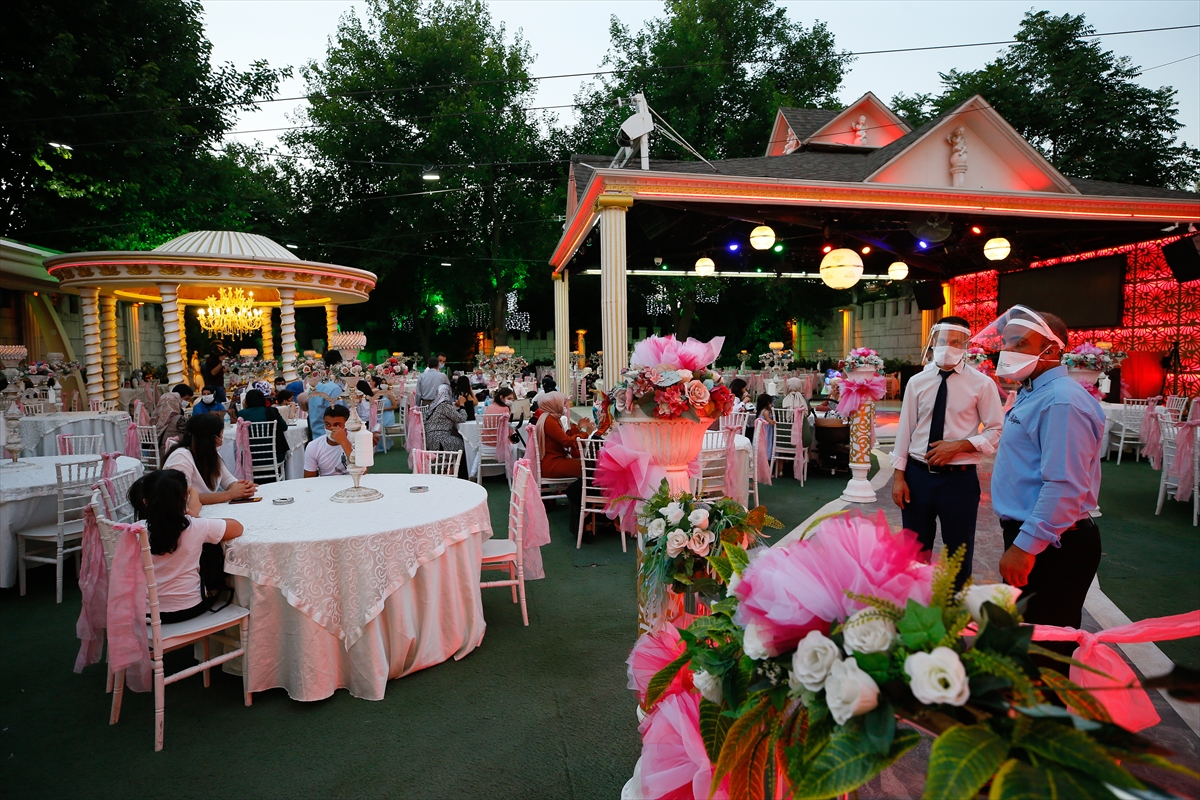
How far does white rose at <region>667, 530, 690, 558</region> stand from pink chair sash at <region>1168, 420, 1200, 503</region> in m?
6.91

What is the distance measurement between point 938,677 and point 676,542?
1.06m

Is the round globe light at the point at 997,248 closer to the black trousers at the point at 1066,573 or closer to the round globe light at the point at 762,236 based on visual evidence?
the round globe light at the point at 762,236

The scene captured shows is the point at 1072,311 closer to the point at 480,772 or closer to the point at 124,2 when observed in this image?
the point at 480,772

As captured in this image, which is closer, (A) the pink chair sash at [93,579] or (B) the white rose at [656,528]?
(B) the white rose at [656,528]

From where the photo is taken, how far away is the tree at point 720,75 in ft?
Answer: 72.3

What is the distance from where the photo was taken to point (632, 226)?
34.7ft

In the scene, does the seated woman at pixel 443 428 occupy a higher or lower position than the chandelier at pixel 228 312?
lower

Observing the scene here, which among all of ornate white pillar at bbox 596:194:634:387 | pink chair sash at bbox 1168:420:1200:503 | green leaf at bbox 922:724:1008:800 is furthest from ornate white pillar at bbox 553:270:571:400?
green leaf at bbox 922:724:1008:800

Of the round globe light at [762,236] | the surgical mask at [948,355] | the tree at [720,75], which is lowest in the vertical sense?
the surgical mask at [948,355]

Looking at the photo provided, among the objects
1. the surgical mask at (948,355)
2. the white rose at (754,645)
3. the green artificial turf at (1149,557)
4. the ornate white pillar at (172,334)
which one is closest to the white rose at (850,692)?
the white rose at (754,645)

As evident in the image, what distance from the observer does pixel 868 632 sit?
0.77 metres

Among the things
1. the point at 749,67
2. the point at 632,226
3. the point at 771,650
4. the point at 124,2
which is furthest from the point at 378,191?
the point at 771,650

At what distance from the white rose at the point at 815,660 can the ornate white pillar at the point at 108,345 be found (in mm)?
15191

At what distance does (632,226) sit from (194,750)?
9.47 meters
